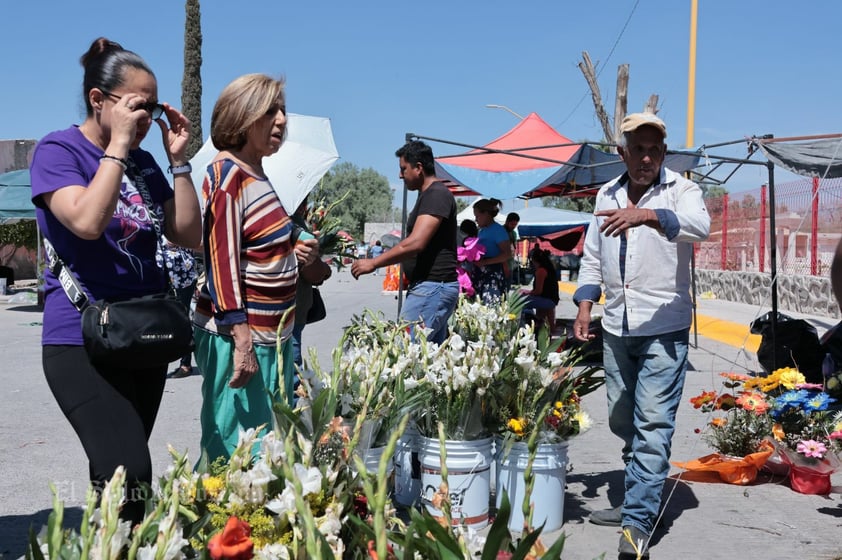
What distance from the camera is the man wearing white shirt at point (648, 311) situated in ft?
12.0

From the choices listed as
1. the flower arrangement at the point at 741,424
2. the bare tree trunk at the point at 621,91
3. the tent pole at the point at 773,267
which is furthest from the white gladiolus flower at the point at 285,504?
the bare tree trunk at the point at 621,91

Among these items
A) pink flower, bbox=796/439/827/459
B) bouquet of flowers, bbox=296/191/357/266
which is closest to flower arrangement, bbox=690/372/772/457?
pink flower, bbox=796/439/827/459

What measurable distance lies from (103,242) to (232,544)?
121cm

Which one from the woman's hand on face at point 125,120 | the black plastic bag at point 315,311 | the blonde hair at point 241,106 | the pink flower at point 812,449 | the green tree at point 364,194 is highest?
the green tree at point 364,194

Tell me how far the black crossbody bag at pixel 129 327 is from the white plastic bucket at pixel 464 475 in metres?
1.69

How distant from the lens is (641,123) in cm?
364

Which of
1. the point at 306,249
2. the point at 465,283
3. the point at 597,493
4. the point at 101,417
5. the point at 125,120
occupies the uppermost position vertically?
the point at 125,120

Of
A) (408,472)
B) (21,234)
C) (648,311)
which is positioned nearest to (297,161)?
(408,472)

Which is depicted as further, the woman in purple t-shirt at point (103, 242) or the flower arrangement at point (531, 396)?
the flower arrangement at point (531, 396)

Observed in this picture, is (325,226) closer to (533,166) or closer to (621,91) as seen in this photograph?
(533,166)

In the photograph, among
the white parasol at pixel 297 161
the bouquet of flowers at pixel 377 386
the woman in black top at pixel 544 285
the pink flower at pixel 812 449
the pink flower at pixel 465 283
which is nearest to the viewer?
the bouquet of flowers at pixel 377 386

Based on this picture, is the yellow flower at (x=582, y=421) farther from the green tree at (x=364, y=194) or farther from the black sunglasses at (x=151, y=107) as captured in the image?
the green tree at (x=364, y=194)

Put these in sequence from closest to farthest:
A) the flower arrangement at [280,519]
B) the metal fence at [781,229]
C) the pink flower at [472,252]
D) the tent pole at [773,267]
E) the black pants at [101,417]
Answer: the flower arrangement at [280,519] → the black pants at [101,417] → the tent pole at [773,267] → the pink flower at [472,252] → the metal fence at [781,229]

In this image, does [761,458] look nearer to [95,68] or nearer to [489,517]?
[489,517]
